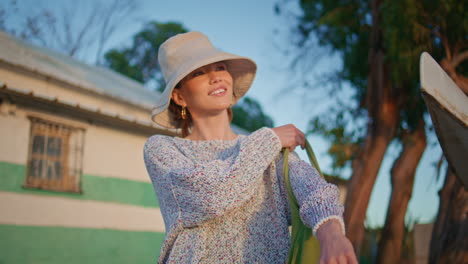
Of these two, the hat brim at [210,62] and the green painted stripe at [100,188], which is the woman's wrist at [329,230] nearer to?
the hat brim at [210,62]

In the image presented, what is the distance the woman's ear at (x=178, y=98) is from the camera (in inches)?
101

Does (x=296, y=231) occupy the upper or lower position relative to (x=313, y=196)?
lower

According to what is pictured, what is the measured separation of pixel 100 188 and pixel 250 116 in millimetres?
12234

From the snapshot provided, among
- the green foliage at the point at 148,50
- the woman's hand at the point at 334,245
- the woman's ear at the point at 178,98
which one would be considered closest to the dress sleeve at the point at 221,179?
the woman's hand at the point at 334,245

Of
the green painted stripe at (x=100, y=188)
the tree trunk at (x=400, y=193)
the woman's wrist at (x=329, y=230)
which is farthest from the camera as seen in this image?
the tree trunk at (x=400, y=193)

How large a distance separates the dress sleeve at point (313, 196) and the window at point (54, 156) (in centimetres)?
624

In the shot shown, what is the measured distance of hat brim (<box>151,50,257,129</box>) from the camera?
2.30 metres

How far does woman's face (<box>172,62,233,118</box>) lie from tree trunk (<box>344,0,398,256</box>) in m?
5.64

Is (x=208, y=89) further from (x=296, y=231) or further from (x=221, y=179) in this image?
(x=296, y=231)

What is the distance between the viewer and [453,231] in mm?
4883

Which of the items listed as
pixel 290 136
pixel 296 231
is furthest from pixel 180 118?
pixel 296 231

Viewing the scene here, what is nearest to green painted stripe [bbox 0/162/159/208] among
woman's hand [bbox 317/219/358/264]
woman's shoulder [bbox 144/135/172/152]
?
woman's shoulder [bbox 144/135/172/152]

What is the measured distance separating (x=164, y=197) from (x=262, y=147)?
55 centimetres

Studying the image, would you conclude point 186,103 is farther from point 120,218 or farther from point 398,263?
point 398,263
